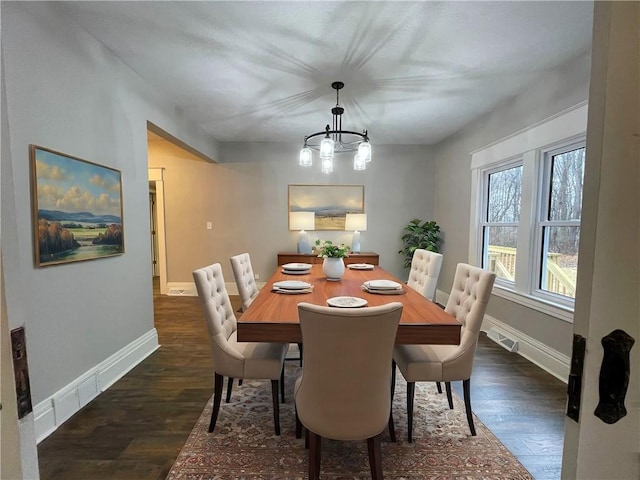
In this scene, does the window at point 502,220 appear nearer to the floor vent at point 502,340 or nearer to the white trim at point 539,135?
the white trim at point 539,135

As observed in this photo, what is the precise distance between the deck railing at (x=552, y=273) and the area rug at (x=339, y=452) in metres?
1.30

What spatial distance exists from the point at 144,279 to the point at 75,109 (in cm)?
147

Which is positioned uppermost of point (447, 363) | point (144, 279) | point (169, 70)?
point (169, 70)

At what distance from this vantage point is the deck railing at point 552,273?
8.32 feet

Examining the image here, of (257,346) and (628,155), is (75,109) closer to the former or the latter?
(257,346)

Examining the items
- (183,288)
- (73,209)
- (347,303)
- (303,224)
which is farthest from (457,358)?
(183,288)

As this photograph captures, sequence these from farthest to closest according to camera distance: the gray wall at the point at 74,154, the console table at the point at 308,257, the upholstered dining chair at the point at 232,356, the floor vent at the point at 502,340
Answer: the console table at the point at 308,257 < the floor vent at the point at 502,340 < the upholstered dining chair at the point at 232,356 < the gray wall at the point at 74,154

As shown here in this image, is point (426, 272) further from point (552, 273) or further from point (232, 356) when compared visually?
point (232, 356)

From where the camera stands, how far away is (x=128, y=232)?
101 inches

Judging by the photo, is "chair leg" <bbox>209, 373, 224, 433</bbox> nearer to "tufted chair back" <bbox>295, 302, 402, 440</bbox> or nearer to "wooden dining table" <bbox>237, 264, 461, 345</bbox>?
"wooden dining table" <bbox>237, 264, 461, 345</bbox>

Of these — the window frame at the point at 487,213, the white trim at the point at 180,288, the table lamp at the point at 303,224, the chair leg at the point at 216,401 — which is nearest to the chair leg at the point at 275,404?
the chair leg at the point at 216,401

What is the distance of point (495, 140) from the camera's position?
3324 mm

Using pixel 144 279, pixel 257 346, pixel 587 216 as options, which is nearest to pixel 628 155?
pixel 587 216

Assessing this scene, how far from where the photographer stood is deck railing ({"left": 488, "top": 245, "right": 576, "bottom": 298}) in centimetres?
254
